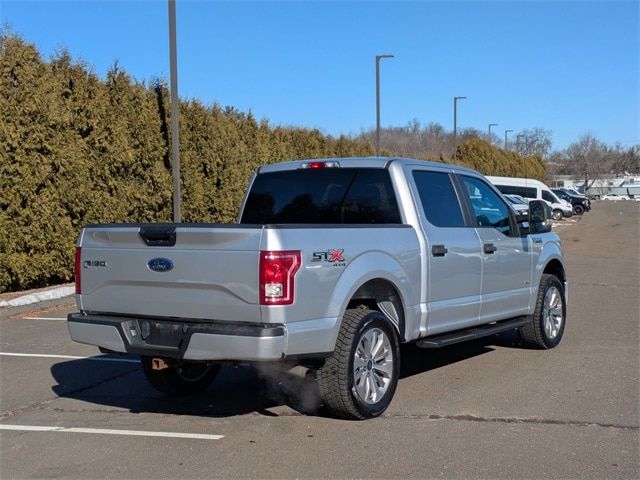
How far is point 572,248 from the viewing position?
24.9m

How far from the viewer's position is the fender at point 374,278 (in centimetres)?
536

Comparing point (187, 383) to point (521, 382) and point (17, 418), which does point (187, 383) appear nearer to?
point (17, 418)

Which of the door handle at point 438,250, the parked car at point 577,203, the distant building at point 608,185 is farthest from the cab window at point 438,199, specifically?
the distant building at point 608,185

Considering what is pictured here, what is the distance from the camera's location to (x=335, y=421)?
5711 mm

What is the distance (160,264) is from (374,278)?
1.62 meters

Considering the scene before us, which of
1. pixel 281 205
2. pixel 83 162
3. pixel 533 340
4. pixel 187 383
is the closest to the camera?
pixel 187 383

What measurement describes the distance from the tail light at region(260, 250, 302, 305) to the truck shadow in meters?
0.72

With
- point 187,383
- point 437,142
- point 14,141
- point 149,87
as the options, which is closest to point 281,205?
point 187,383

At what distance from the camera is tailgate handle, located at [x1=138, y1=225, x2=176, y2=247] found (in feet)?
17.3

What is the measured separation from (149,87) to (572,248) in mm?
15590

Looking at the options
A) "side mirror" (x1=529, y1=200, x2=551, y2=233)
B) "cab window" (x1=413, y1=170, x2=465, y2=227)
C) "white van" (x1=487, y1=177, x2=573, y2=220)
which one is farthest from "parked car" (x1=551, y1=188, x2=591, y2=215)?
"cab window" (x1=413, y1=170, x2=465, y2=227)

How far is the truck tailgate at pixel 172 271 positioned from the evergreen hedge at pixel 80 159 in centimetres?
681

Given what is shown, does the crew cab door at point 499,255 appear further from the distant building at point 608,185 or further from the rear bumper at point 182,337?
the distant building at point 608,185

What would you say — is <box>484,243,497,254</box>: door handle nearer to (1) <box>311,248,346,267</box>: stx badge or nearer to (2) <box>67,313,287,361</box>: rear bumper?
(1) <box>311,248,346,267</box>: stx badge
